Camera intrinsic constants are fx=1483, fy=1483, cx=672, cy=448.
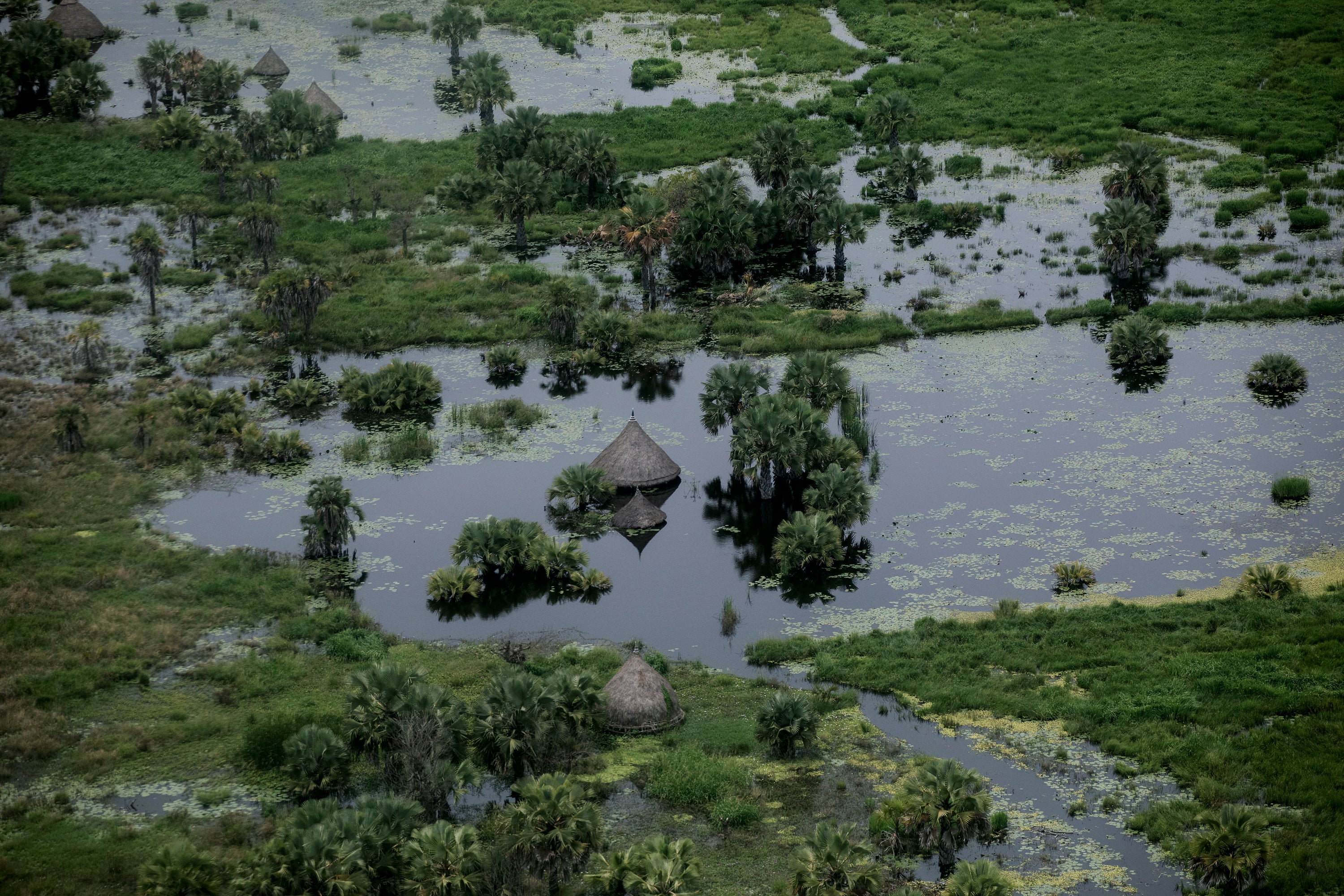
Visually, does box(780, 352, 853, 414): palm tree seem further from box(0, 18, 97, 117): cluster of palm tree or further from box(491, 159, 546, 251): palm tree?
box(0, 18, 97, 117): cluster of palm tree

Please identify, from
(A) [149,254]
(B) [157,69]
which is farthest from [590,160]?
(B) [157,69]

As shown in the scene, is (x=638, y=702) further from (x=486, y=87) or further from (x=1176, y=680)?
(x=486, y=87)

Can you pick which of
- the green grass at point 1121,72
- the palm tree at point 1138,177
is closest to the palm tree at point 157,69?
the green grass at point 1121,72

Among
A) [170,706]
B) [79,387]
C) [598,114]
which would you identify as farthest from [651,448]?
[598,114]

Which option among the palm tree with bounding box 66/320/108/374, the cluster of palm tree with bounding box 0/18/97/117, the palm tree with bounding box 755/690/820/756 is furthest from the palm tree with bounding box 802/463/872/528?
the cluster of palm tree with bounding box 0/18/97/117

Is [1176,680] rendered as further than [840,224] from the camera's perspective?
No

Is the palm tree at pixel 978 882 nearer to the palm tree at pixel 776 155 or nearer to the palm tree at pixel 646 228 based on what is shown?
the palm tree at pixel 646 228

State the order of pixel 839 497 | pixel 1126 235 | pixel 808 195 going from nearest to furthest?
1. pixel 839 497
2. pixel 1126 235
3. pixel 808 195
